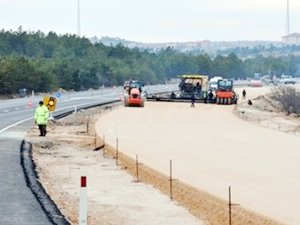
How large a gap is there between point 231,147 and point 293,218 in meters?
19.3

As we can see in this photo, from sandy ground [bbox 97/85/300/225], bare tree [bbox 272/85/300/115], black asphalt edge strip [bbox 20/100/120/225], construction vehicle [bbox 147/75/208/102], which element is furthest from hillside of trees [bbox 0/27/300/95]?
black asphalt edge strip [bbox 20/100/120/225]

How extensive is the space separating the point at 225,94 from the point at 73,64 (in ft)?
137

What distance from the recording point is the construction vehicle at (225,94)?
81250 mm

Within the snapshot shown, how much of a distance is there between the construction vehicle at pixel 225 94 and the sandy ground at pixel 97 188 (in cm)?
4302

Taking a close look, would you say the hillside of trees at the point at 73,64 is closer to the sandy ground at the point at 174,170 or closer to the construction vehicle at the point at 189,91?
the construction vehicle at the point at 189,91

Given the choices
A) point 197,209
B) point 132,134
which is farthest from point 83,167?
point 132,134

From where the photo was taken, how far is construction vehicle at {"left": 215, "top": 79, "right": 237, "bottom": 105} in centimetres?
8125

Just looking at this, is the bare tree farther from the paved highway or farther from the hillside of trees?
the paved highway

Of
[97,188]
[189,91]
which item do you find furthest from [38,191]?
[189,91]

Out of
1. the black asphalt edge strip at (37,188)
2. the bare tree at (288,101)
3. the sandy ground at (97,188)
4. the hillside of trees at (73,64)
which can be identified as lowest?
the bare tree at (288,101)

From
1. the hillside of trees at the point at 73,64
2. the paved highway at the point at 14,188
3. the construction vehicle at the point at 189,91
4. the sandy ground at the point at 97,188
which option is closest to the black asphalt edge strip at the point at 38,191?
the paved highway at the point at 14,188

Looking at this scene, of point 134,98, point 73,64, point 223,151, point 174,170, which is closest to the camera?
point 174,170

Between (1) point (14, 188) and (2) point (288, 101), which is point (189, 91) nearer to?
(2) point (288, 101)

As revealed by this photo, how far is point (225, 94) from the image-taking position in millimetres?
81312
